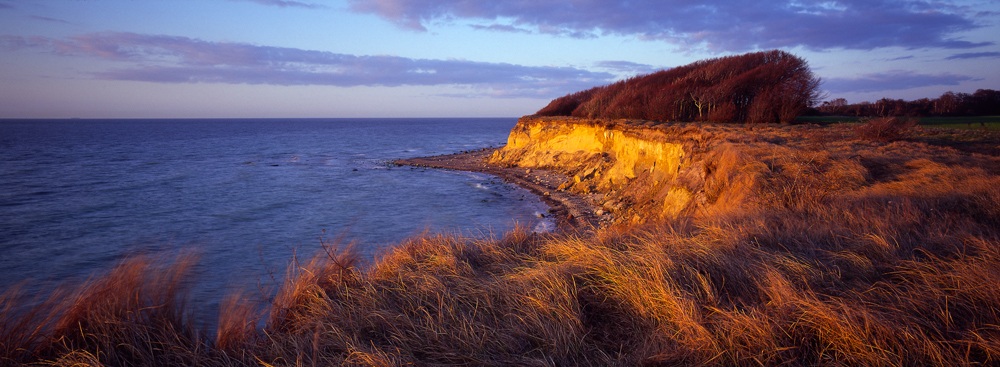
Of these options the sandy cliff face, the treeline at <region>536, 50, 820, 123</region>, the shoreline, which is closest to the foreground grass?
the shoreline

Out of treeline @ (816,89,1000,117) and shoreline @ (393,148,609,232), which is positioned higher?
treeline @ (816,89,1000,117)

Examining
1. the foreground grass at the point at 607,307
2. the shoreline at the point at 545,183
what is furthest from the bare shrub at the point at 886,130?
the foreground grass at the point at 607,307

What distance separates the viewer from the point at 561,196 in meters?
19.0

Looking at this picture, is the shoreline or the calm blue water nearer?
the calm blue water

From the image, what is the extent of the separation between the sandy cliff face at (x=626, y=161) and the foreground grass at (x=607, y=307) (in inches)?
125

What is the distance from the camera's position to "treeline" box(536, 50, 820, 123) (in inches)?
730

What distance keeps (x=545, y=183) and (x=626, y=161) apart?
16.7 feet

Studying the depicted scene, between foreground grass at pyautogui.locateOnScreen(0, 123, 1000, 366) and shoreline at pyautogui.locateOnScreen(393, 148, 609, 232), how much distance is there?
2093 millimetres

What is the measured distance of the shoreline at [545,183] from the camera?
566 inches

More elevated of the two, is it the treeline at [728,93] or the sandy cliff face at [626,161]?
the treeline at [728,93]

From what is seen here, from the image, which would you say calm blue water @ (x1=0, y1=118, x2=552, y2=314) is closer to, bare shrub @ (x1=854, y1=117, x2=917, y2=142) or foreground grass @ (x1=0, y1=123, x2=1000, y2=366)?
foreground grass @ (x1=0, y1=123, x2=1000, y2=366)

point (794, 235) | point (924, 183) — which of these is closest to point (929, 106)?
point (924, 183)

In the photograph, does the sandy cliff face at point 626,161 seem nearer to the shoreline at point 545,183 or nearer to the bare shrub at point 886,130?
the shoreline at point 545,183

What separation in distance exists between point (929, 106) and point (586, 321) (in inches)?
1215
